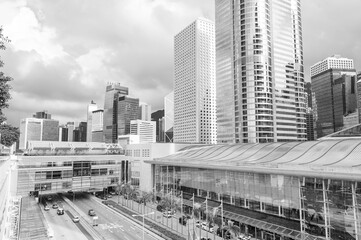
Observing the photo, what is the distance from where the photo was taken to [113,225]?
223 feet

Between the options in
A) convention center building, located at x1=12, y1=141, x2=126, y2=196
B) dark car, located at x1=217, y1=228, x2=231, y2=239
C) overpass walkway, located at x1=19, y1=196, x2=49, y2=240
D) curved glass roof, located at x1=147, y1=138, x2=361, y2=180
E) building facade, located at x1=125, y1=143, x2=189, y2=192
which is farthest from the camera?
building facade, located at x1=125, y1=143, x2=189, y2=192

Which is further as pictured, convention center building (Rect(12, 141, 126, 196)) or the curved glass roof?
convention center building (Rect(12, 141, 126, 196))

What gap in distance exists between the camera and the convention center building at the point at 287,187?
1619 inches

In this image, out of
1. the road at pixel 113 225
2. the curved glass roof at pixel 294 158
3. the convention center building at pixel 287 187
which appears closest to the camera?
the convention center building at pixel 287 187

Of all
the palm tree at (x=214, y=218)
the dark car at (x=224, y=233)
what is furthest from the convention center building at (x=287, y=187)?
the dark car at (x=224, y=233)

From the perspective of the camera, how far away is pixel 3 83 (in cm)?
1700

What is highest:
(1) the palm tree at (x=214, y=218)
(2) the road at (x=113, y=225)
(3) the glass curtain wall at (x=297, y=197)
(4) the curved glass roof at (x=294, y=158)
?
(4) the curved glass roof at (x=294, y=158)

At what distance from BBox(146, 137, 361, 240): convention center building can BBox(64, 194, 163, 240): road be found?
17.2 metres

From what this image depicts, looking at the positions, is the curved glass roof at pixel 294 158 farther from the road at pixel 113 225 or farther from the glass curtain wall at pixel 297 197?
the road at pixel 113 225

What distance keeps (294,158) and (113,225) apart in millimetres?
45921

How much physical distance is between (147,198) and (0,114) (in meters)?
63.8

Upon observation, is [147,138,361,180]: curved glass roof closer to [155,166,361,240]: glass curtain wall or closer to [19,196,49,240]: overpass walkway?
[155,166,361,240]: glass curtain wall

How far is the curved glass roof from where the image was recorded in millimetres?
43750

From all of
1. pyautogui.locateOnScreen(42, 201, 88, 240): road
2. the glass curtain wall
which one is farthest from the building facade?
the glass curtain wall
